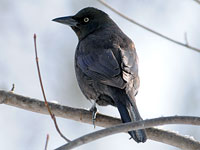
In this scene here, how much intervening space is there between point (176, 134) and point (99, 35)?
8.44 ft

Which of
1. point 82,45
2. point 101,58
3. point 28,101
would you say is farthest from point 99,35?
point 28,101

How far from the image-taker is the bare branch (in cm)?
486

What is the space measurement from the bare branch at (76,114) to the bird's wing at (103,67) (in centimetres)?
50

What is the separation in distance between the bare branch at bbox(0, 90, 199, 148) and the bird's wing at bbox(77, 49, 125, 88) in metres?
0.50

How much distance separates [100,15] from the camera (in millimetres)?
7566

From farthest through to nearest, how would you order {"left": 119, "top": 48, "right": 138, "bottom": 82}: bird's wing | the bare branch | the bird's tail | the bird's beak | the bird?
1. the bird's beak
2. {"left": 119, "top": 48, "right": 138, "bottom": 82}: bird's wing
3. the bird
4. the bird's tail
5. the bare branch

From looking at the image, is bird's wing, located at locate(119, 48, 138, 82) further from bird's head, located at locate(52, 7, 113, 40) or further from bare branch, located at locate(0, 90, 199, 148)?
bird's head, located at locate(52, 7, 113, 40)

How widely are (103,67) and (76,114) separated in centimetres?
94

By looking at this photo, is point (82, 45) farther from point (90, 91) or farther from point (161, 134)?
point (161, 134)

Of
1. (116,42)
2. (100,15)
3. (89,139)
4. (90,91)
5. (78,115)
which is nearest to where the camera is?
(89,139)

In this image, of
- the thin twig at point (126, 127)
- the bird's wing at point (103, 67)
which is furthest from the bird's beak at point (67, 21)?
the thin twig at point (126, 127)

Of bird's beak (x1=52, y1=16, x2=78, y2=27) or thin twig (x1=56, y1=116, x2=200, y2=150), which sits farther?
bird's beak (x1=52, y1=16, x2=78, y2=27)

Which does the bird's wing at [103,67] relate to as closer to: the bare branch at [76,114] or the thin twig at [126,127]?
the bare branch at [76,114]

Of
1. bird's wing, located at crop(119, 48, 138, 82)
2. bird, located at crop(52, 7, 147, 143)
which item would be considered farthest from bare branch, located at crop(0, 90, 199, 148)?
bird's wing, located at crop(119, 48, 138, 82)
